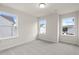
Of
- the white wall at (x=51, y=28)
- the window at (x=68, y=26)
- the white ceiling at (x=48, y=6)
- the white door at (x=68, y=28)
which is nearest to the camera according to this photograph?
the white ceiling at (x=48, y=6)

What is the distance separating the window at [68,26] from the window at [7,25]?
315 cm

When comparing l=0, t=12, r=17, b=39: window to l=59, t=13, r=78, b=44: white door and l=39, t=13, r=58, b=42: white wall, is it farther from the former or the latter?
l=59, t=13, r=78, b=44: white door

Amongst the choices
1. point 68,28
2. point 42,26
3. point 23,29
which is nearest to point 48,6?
point 23,29

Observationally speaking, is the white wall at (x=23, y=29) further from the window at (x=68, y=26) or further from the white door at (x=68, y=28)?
the window at (x=68, y=26)

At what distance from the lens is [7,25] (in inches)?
175

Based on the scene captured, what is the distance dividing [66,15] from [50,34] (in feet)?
5.43

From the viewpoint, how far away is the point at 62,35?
5.47 meters

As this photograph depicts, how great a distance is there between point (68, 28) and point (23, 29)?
2.86 meters

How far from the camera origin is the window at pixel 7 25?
4121mm

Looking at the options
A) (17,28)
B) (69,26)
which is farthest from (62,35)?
(17,28)

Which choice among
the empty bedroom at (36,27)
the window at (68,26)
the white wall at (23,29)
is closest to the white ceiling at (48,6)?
the empty bedroom at (36,27)

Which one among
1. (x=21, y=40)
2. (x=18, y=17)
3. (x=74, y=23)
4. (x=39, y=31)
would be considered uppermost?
(x=18, y=17)

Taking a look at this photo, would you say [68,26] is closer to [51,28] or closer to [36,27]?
[51,28]

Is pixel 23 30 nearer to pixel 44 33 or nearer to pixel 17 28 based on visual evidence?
pixel 17 28
